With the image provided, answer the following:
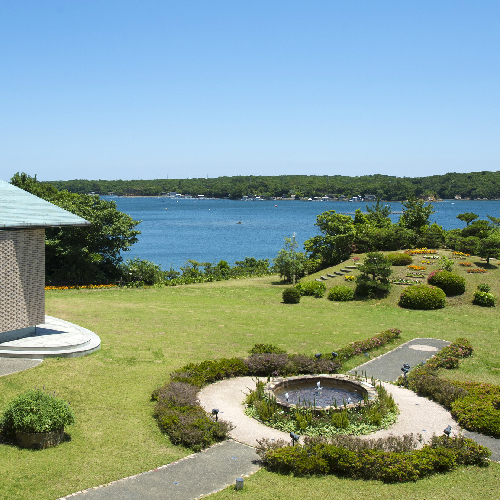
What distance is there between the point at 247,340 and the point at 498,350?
8869mm

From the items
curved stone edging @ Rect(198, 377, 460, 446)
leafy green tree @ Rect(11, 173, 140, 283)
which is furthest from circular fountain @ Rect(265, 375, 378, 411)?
leafy green tree @ Rect(11, 173, 140, 283)

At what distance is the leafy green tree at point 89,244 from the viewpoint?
34.9 m

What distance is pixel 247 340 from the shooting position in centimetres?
1966

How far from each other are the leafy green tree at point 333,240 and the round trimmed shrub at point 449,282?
889 centimetres

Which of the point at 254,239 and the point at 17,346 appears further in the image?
the point at 254,239

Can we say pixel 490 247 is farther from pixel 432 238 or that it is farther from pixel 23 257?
pixel 23 257

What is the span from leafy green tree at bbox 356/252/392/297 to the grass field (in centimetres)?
93

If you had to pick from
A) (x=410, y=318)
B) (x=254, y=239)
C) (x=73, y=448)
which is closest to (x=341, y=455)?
(x=73, y=448)

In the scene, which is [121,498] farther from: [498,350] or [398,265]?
[398,265]

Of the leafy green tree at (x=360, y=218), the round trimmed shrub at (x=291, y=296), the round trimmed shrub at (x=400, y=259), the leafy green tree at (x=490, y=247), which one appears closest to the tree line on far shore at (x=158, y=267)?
the leafy green tree at (x=360, y=218)

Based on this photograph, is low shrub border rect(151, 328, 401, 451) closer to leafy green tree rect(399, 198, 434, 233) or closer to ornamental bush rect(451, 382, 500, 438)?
ornamental bush rect(451, 382, 500, 438)

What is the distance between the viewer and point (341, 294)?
28812 mm

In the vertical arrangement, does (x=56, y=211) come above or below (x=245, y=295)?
above

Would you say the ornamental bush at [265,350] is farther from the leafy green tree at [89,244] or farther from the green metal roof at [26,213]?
the leafy green tree at [89,244]
